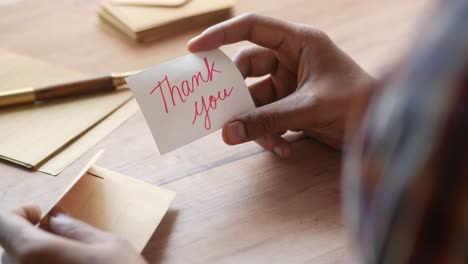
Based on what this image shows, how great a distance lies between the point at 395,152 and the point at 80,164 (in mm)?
673

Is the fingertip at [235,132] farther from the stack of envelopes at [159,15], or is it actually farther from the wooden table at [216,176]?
the stack of envelopes at [159,15]

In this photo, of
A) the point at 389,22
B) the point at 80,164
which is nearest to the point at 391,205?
the point at 80,164

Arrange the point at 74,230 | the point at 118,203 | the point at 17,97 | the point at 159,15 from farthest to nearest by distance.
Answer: the point at 159,15, the point at 17,97, the point at 118,203, the point at 74,230

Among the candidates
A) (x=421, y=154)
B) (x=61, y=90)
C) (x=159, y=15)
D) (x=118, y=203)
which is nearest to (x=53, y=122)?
(x=61, y=90)

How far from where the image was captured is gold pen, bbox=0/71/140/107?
3.52ft

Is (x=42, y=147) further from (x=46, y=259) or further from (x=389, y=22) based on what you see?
(x=389, y=22)

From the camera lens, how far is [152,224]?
0.83 m

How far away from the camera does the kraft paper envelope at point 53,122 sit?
3.18ft

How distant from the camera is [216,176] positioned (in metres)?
0.93

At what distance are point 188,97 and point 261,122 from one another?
0.12 metres

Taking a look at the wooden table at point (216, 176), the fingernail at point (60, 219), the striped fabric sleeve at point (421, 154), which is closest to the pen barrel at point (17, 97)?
the wooden table at point (216, 176)

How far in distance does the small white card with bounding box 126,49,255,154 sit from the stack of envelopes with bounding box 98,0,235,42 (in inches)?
13.7

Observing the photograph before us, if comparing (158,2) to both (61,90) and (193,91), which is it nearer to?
(61,90)

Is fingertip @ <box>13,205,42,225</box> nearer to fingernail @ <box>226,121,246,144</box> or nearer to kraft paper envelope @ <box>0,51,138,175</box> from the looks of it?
kraft paper envelope @ <box>0,51,138,175</box>
